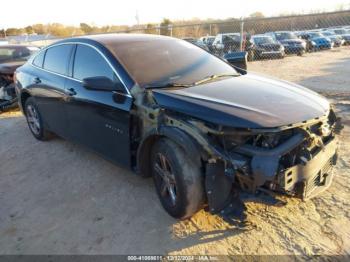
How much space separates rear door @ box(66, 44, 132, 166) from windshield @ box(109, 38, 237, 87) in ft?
0.75

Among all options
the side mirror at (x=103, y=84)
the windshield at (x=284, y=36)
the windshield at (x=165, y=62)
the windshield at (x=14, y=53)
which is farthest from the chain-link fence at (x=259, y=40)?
the side mirror at (x=103, y=84)

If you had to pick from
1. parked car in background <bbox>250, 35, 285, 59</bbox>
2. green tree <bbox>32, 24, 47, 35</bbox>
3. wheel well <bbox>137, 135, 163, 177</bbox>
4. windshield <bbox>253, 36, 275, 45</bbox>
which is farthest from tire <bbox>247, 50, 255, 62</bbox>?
green tree <bbox>32, 24, 47, 35</bbox>

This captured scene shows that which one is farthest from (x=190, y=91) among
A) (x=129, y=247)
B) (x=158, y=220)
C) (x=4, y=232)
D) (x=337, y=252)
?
(x=4, y=232)

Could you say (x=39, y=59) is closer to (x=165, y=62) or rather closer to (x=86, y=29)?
(x=165, y=62)

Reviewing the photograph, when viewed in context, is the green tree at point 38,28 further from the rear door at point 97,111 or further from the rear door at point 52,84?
the rear door at point 97,111

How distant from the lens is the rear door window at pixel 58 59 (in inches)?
183

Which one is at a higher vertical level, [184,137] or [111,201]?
[184,137]

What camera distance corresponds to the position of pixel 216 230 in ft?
10.3

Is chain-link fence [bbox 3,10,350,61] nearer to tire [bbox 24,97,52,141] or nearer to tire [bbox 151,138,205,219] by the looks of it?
tire [bbox 24,97,52,141]

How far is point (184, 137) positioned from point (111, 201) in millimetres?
1310

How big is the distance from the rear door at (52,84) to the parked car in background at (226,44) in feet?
46.6

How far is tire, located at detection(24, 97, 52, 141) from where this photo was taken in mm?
5602

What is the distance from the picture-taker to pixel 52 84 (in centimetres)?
482

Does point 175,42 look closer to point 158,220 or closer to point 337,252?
point 158,220
